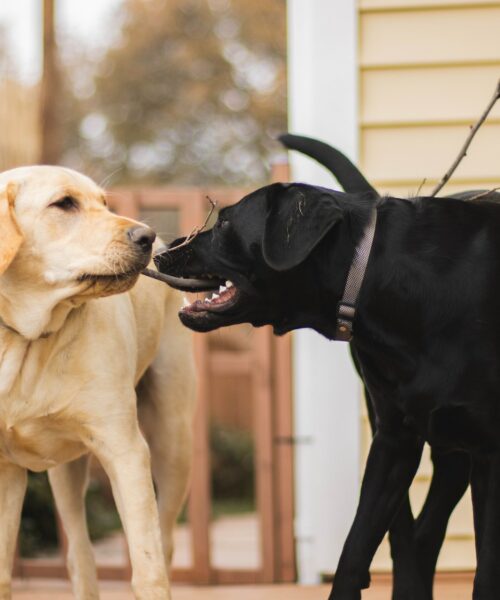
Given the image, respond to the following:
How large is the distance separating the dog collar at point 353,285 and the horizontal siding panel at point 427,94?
1.72 m

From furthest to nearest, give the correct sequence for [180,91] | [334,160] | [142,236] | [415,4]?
1. [180,91]
2. [415,4]
3. [334,160]
4. [142,236]

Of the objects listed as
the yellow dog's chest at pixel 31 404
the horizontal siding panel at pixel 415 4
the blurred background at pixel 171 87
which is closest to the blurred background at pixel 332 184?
the horizontal siding panel at pixel 415 4

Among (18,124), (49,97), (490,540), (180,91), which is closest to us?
(490,540)

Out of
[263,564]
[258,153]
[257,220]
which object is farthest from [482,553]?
[258,153]

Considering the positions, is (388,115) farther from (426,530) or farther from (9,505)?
(9,505)

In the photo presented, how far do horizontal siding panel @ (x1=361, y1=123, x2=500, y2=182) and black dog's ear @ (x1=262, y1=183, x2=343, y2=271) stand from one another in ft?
5.21

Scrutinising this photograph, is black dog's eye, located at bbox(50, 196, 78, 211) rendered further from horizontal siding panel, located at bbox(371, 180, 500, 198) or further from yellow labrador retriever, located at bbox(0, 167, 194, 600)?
horizontal siding panel, located at bbox(371, 180, 500, 198)

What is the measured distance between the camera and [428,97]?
4.62 meters

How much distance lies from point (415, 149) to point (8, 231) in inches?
86.6

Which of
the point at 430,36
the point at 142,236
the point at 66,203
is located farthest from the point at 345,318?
the point at 430,36

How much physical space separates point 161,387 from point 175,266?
2.44ft

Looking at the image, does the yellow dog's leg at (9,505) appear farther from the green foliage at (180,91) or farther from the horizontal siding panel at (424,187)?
the green foliage at (180,91)

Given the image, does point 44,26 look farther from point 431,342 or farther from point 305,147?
point 431,342

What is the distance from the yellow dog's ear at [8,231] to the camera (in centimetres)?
Result: 299
